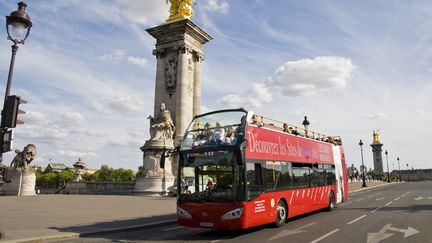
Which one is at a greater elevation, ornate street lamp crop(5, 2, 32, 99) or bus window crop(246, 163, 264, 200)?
ornate street lamp crop(5, 2, 32, 99)

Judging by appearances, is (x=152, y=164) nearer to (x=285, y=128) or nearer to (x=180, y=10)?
(x=180, y=10)

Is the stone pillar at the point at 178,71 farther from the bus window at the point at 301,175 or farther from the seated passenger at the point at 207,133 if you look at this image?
the seated passenger at the point at 207,133

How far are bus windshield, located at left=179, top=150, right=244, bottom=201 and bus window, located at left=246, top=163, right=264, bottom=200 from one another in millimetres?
376

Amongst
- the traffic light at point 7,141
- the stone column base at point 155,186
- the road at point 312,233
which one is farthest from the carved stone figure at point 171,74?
the traffic light at point 7,141

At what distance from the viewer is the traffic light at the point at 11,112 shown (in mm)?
9769

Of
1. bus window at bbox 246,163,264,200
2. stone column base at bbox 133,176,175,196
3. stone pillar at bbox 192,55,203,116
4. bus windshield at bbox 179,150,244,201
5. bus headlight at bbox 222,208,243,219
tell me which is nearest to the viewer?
bus headlight at bbox 222,208,243,219

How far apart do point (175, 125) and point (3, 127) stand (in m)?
25.2

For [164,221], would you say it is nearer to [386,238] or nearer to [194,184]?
[194,184]

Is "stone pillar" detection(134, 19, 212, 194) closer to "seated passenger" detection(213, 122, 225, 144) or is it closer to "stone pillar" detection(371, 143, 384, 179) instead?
"seated passenger" detection(213, 122, 225, 144)

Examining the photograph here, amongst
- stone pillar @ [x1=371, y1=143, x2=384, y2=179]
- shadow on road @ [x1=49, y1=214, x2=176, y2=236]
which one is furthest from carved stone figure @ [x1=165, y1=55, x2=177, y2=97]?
stone pillar @ [x1=371, y1=143, x2=384, y2=179]

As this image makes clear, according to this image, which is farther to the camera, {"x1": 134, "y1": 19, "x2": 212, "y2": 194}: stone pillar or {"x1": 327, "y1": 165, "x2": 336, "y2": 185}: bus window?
{"x1": 134, "y1": 19, "x2": 212, "y2": 194}: stone pillar

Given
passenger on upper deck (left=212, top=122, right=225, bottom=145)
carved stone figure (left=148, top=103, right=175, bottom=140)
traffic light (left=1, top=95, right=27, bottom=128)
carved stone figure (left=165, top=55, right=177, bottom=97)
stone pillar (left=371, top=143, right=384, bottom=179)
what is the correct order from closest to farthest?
1. traffic light (left=1, top=95, right=27, bottom=128)
2. passenger on upper deck (left=212, top=122, right=225, bottom=145)
3. carved stone figure (left=148, top=103, right=175, bottom=140)
4. carved stone figure (left=165, top=55, right=177, bottom=97)
5. stone pillar (left=371, top=143, right=384, bottom=179)

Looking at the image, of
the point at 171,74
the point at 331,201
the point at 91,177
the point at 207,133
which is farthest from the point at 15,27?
the point at 91,177

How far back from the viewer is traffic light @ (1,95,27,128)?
9.77m
